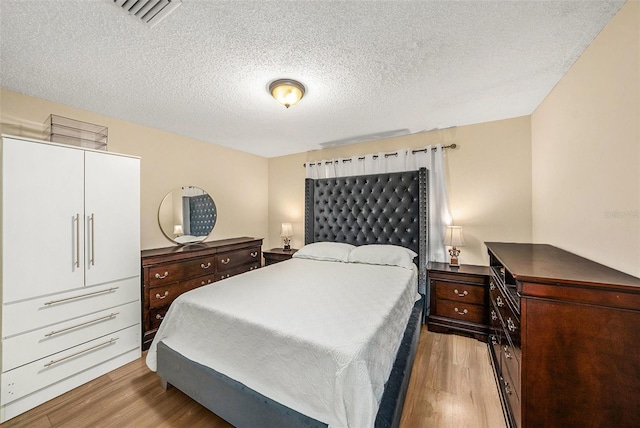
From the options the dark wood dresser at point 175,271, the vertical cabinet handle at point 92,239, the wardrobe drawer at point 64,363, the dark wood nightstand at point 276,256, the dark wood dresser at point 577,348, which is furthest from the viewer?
the dark wood nightstand at point 276,256

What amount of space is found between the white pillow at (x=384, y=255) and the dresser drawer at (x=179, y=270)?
1792 mm

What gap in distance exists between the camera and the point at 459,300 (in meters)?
2.64

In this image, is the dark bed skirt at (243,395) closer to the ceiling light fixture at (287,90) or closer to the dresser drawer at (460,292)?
the dresser drawer at (460,292)

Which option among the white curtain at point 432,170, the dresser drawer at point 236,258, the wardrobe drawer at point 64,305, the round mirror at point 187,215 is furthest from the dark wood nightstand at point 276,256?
the wardrobe drawer at point 64,305

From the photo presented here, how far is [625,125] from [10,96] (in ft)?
Answer: 14.2

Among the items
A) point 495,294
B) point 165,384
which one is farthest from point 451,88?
point 165,384

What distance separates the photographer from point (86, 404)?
1769mm

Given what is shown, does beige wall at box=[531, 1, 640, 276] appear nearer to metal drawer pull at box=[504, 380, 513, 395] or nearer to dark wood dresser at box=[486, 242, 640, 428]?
dark wood dresser at box=[486, 242, 640, 428]

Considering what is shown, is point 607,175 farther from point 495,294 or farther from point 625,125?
point 495,294

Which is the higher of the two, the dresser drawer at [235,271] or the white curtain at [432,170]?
the white curtain at [432,170]

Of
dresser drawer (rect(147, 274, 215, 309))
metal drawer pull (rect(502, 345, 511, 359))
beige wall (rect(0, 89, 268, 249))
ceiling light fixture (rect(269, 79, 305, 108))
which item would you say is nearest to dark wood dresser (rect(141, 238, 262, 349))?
dresser drawer (rect(147, 274, 215, 309))

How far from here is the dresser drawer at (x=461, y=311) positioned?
2.57m

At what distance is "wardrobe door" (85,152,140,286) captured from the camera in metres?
2.06

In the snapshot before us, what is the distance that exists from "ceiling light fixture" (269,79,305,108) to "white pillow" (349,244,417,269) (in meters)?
1.92
